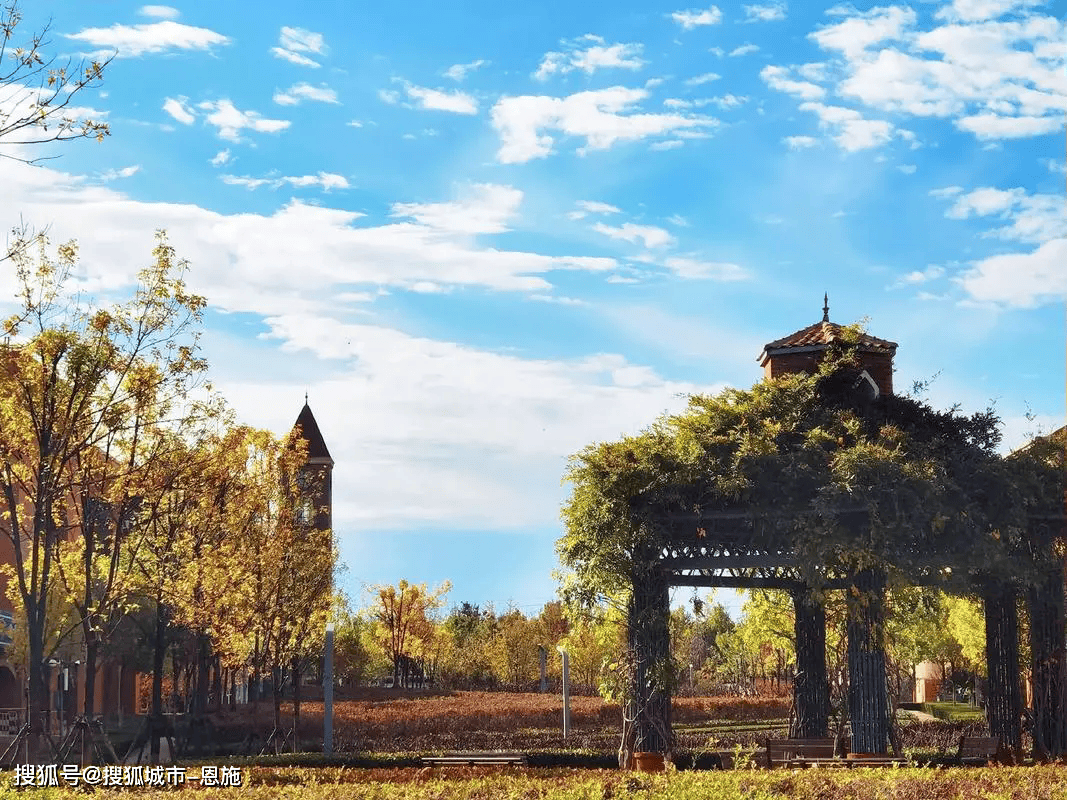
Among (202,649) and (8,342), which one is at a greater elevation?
(8,342)

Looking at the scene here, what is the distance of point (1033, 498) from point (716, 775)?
8188 millimetres

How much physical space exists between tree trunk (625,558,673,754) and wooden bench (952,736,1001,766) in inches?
189

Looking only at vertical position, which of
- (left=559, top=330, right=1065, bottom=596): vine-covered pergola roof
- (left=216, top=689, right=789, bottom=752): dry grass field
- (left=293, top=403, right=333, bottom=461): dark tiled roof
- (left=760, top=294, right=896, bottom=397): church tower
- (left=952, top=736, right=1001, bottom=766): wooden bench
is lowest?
(left=216, top=689, right=789, bottom=752): dry grass field

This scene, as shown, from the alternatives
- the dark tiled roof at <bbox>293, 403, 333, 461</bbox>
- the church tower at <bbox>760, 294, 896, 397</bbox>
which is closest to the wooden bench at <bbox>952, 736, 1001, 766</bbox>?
the church tower at <bbox>760, 294, 896, 397</bbox>

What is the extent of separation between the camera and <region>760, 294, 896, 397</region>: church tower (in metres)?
23.1

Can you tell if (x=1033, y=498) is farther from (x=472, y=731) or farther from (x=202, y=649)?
(x=202, y=649)

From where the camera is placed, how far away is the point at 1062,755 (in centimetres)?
1897

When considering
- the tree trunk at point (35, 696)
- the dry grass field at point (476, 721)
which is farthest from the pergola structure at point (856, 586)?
the tree trunk at point (35, 696)

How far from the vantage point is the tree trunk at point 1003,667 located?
2012cm

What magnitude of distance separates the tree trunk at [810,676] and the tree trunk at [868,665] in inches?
156

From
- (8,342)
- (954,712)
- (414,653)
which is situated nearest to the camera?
(8,342)

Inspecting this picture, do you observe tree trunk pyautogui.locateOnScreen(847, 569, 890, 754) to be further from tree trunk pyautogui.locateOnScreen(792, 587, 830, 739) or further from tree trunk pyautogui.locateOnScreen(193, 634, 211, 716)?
tree trunk pyautogui.locateOnScreen(193, 634, 211, 716)

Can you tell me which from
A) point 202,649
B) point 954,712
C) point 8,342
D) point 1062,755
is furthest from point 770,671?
point 8,342

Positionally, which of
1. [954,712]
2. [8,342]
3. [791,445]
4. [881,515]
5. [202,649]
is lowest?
[954,712]
